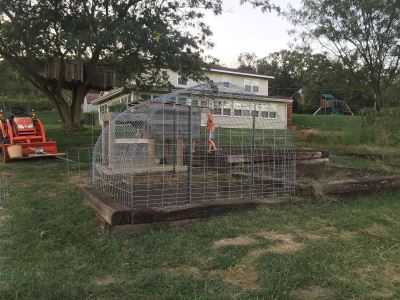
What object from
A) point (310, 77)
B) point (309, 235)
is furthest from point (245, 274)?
point (310, 77)

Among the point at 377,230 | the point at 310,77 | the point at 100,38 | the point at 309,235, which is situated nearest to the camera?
the point at 309,235

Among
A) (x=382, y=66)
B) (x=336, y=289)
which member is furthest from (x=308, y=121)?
(x=336, y=289)

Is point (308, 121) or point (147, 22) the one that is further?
point (308, 121)

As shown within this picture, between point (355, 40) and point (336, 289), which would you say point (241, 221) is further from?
point (355, 40)

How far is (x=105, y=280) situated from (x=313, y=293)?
1541mm

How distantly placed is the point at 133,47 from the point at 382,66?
14.6 metres

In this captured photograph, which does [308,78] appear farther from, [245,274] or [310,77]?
[245,274]

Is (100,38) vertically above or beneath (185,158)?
above

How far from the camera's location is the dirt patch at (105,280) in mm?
2986

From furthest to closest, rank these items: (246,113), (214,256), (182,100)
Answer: (246,113) < (182,100) < (214,256)

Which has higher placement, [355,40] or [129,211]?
[355,40]

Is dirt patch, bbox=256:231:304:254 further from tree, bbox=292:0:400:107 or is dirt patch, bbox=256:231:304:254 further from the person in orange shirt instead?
tree, bbox=292:0:400:107

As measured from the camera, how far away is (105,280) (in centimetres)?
305

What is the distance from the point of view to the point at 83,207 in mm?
5352
